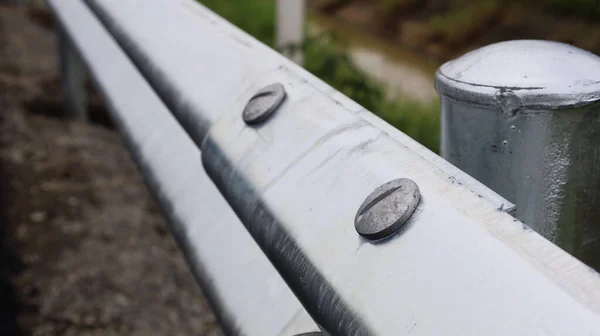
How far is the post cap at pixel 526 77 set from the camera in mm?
693

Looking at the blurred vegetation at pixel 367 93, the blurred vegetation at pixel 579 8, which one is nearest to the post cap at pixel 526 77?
the blurred vegetation at pixel 367 93

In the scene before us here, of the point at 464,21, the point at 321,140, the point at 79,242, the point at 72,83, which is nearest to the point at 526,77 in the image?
the point at 321,140

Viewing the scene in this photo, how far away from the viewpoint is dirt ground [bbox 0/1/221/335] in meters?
1.81

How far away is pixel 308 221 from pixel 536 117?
0.82 ft

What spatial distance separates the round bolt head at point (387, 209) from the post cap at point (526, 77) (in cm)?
20

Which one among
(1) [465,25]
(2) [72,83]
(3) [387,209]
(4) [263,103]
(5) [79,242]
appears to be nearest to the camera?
(3) [387,209]

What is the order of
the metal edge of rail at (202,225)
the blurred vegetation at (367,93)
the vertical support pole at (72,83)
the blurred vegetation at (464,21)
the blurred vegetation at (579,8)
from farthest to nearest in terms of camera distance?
1. the blurred vegetation at (464,21)
2. the blurred vegetation at (579,8)
3. the blurred vegetation at (367,93)
4. the vertical support pole at (72,83)
5. the metal edge of rail at (202,225)

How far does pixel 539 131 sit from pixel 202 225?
0.58 meters

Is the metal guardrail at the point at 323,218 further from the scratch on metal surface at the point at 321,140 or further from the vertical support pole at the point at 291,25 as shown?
the vertical support pole at the point at 291,25

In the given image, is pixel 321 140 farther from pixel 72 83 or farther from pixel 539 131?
pixel 72 83

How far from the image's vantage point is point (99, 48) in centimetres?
212

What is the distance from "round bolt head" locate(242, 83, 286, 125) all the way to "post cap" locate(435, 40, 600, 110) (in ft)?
0.56

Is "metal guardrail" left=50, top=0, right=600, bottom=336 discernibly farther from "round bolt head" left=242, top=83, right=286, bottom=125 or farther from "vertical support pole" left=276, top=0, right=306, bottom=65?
"vertical support pole" left=276, top=0, right=306, bottom=65

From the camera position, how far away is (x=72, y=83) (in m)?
3.21
